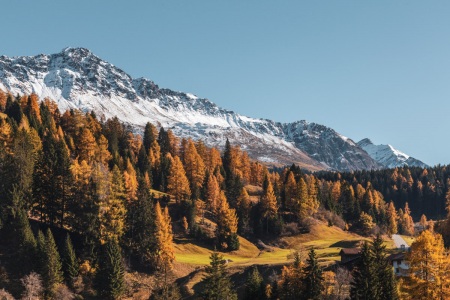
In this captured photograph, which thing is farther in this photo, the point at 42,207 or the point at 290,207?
the point at 290,207

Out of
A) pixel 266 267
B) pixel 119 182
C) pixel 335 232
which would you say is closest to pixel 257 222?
pixel 335 232

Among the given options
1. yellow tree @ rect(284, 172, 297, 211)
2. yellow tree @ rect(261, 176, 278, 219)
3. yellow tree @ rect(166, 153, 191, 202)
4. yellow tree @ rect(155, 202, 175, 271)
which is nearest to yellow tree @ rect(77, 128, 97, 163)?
yellow tree @ rect(166, 153, 191, 202)

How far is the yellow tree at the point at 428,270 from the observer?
136ft

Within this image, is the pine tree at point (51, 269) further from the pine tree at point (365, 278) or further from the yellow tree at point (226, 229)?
the pine tree at point (365, 278)

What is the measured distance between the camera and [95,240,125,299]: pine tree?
2726 inches

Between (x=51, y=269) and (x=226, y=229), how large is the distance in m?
44.7

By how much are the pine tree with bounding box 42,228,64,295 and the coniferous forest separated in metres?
0.15

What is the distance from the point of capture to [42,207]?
80438mm

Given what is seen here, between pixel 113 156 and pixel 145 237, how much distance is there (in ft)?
117

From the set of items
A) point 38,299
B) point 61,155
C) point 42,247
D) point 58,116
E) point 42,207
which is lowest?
point 38,299

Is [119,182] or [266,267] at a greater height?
[119,182]

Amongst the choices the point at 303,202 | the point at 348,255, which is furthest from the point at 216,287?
the point at 303,202

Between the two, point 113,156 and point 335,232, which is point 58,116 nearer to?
point 113,156

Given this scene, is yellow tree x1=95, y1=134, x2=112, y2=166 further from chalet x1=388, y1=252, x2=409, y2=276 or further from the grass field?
chalet x1=388, y1=252, x2=409, y2=276
